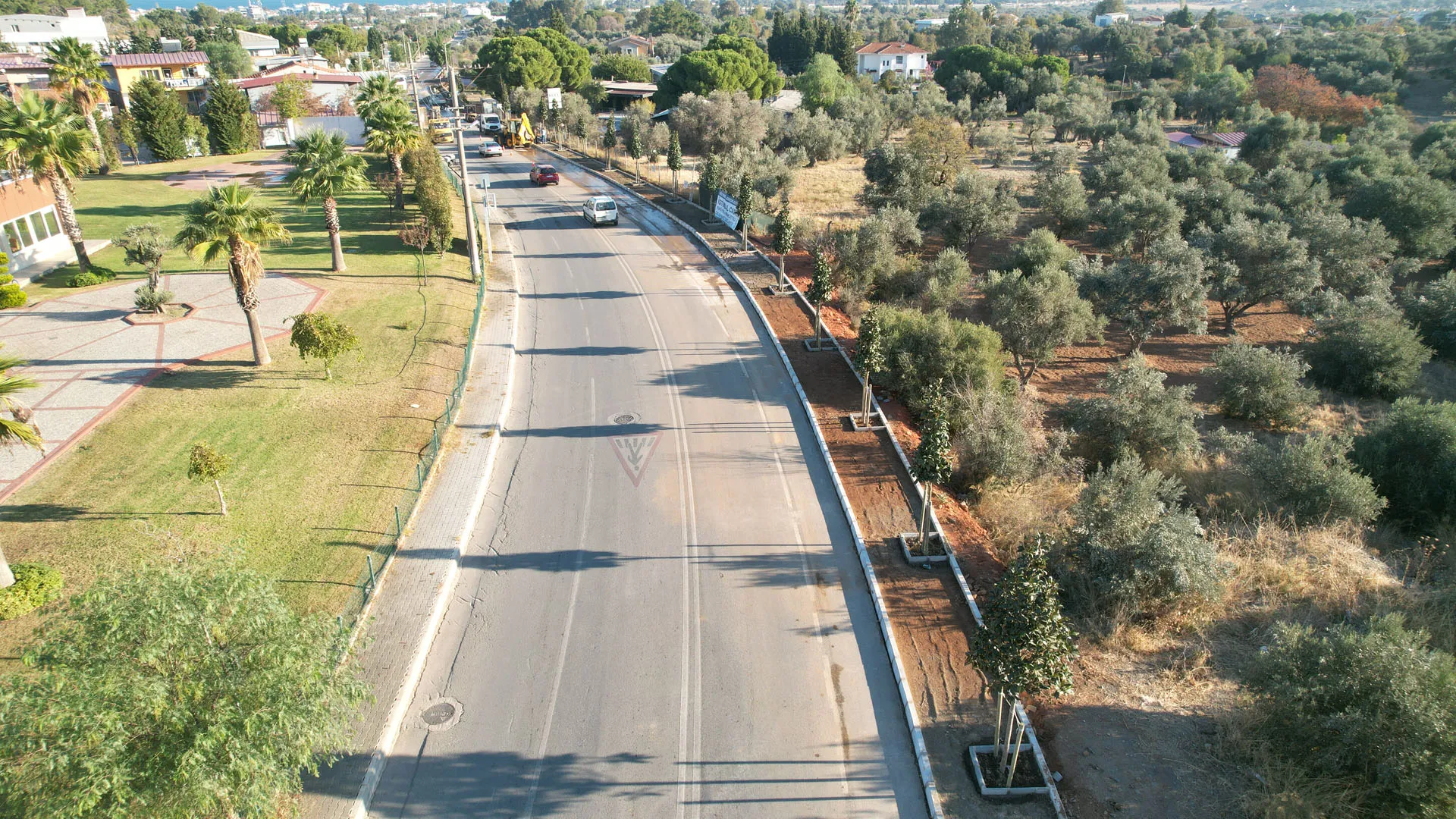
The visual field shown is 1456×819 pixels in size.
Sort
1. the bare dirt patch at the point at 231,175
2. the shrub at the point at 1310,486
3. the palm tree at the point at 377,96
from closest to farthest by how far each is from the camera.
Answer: the shrub at the point at 1310,486 → the palm tree at the point at 377,96 → the bare dirt patch at the point at 231,175

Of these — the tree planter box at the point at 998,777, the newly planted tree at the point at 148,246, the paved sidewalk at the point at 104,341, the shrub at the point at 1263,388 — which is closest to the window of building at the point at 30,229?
the paved sidewalk at the point at 104,341

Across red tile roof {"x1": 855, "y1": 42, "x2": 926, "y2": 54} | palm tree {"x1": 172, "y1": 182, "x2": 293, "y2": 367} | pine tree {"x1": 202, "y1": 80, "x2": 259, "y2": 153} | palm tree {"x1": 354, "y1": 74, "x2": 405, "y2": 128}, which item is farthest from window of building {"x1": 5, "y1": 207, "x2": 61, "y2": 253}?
red tile roof {"x1": 855, "y1": 42, "x2": 926, "y2": 54}

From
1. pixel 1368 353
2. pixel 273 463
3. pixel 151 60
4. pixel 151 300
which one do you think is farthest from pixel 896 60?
pixel 273 463

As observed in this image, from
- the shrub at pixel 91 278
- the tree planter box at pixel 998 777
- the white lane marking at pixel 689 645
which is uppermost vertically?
the shrub at pixel 91 278

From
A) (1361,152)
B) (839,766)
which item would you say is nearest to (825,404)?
(839,766)

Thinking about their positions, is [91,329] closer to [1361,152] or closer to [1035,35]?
[1361,152]

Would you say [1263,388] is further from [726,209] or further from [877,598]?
[726,209]

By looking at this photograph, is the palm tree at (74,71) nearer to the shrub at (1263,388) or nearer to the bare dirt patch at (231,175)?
the bare dirt patch at (231,175)
